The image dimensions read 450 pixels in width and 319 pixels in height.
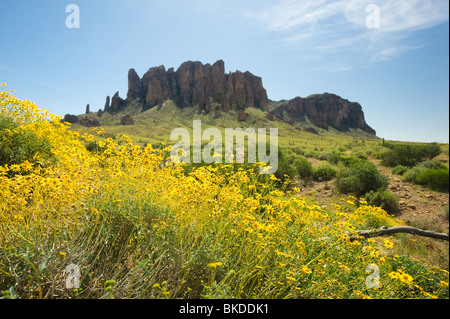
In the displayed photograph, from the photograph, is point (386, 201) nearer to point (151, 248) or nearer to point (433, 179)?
point (433, 179)

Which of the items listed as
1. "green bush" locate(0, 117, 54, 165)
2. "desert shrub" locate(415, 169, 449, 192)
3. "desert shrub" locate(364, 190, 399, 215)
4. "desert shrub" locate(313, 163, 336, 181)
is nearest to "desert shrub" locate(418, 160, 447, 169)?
"desert shrub" locate(415, 169, 449, 192)

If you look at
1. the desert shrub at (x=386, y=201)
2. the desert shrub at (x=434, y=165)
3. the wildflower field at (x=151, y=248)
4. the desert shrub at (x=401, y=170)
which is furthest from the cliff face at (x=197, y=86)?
the wildflower field at (x=151, y=248)

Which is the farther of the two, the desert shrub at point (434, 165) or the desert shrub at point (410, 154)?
the desert shrub at point (410, 154)

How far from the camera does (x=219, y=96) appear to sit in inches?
4301

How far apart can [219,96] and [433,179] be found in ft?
347

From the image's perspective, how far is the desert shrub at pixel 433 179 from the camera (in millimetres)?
8648

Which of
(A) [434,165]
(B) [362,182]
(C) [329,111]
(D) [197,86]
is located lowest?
(B) [362,182]

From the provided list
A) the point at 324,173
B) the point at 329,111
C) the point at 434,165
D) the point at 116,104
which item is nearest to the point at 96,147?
the point at 324,173

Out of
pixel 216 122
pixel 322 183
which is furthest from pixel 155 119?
pixel 322 183

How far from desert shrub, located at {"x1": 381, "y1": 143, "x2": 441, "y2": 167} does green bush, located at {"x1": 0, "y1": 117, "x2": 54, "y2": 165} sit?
15.6m

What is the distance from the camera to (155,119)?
91.8m

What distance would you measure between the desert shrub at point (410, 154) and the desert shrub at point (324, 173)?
4338 mm

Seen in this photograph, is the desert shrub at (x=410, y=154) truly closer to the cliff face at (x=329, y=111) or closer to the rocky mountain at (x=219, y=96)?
the rocky mountain at (x=219, y=96)

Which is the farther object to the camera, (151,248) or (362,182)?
(362,182)
